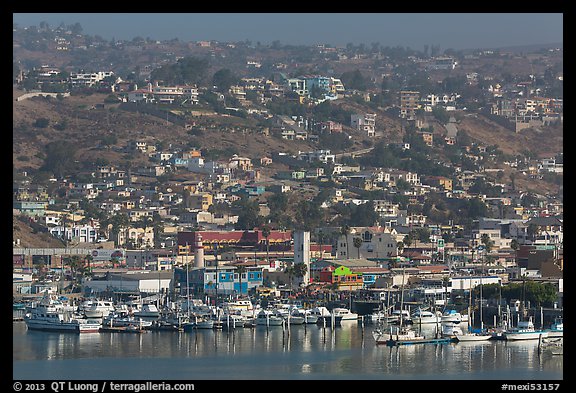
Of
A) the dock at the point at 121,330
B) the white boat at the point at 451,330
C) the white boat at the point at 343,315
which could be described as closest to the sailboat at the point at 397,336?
the white boat at the point at 451,330

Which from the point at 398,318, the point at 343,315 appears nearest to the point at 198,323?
the point at 343,315

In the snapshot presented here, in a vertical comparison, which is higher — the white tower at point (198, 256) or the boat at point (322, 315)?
the white tower at point (198, 256)

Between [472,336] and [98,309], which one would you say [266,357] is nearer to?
[472,336]

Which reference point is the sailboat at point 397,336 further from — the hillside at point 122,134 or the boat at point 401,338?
the hillside at point 122,134

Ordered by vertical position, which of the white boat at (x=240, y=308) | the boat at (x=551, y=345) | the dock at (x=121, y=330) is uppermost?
the white boat at (x=240, y=308)

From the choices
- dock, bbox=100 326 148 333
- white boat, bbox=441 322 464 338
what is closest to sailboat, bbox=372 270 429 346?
white boat, bbox=441 322 464 338

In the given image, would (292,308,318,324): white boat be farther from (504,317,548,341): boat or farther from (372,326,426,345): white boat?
(504,317,548,341): boat
